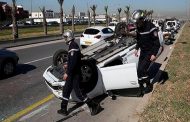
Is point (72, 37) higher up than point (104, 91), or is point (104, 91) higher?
point (72, 37)

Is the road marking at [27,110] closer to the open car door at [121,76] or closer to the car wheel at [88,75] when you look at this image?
the car wheel at [88,75]

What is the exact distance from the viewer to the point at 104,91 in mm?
7984

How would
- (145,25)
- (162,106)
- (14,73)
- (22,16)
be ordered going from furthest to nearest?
(22,16) < (14,73) < (145,25) < (162,106)

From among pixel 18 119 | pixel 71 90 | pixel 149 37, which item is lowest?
pixel 18 119

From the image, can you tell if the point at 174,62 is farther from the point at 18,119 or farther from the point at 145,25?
the point at 18,119

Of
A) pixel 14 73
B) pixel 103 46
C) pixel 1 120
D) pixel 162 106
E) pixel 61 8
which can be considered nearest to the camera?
pixel 1 120

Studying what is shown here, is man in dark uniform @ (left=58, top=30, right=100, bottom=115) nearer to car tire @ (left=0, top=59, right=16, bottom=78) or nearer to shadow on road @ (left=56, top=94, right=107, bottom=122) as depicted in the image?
shadow on road @ (left=56, top=94, right=107, bottom=122)

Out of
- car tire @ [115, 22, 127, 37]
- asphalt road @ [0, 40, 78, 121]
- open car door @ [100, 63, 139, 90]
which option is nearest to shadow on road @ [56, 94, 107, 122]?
open car door @ [100, 63, 139, 90]

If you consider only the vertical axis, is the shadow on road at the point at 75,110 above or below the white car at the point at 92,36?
below

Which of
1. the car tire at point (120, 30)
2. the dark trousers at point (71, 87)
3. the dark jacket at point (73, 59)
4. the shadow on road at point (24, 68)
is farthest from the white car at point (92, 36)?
the dark jacket at point (73, 59)

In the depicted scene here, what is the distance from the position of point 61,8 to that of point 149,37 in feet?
135

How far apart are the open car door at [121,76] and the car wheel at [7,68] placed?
4976 millimetres

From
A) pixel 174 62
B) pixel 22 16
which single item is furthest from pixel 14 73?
pixel 22 16

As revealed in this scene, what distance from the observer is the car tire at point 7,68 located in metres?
11.4
